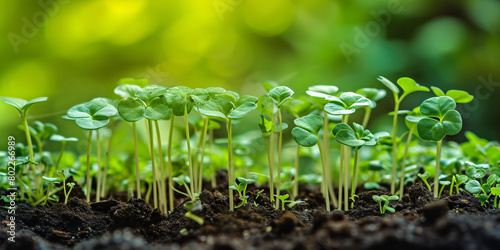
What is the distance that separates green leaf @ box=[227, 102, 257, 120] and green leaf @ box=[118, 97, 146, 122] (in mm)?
209

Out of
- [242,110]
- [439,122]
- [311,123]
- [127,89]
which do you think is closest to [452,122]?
[439,122]

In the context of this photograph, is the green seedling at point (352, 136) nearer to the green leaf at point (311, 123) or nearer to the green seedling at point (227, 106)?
the green leaf at point (311, 123)

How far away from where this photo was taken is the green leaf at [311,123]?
922 millimetres

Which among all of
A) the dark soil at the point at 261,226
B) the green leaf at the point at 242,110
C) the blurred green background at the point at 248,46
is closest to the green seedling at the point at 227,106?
the green leaf at the point at 242,110

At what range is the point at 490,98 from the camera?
2.66 meters

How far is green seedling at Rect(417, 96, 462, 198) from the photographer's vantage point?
3.03ft

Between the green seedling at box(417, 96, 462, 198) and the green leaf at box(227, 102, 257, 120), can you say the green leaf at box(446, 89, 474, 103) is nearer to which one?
the green seedling at box(417, 96, 462, 198)

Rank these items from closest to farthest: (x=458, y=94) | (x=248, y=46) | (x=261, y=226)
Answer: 1. (x=261, y=226)
2. (x=458, y=94)
3. (x=248, y=46)

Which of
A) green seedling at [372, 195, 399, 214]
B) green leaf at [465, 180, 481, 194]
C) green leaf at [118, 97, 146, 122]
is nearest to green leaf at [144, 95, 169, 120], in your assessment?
green leaf at [118, 97, 146, 122]

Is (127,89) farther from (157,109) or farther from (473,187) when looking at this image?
(473,187)

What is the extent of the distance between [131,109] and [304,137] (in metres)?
0.40

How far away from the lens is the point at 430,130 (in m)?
0.93

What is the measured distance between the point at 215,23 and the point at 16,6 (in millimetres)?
1230

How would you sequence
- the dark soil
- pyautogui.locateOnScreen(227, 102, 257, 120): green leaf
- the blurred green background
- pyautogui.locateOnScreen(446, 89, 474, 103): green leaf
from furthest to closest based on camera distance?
1. the blurred green background
2. pyautogui.locateOnScreen(446, 89, 474, 103): green leaf
3. pyautogui.locateOnScreen(227, 102, 257, 120): green leaf
4. the dark soil
